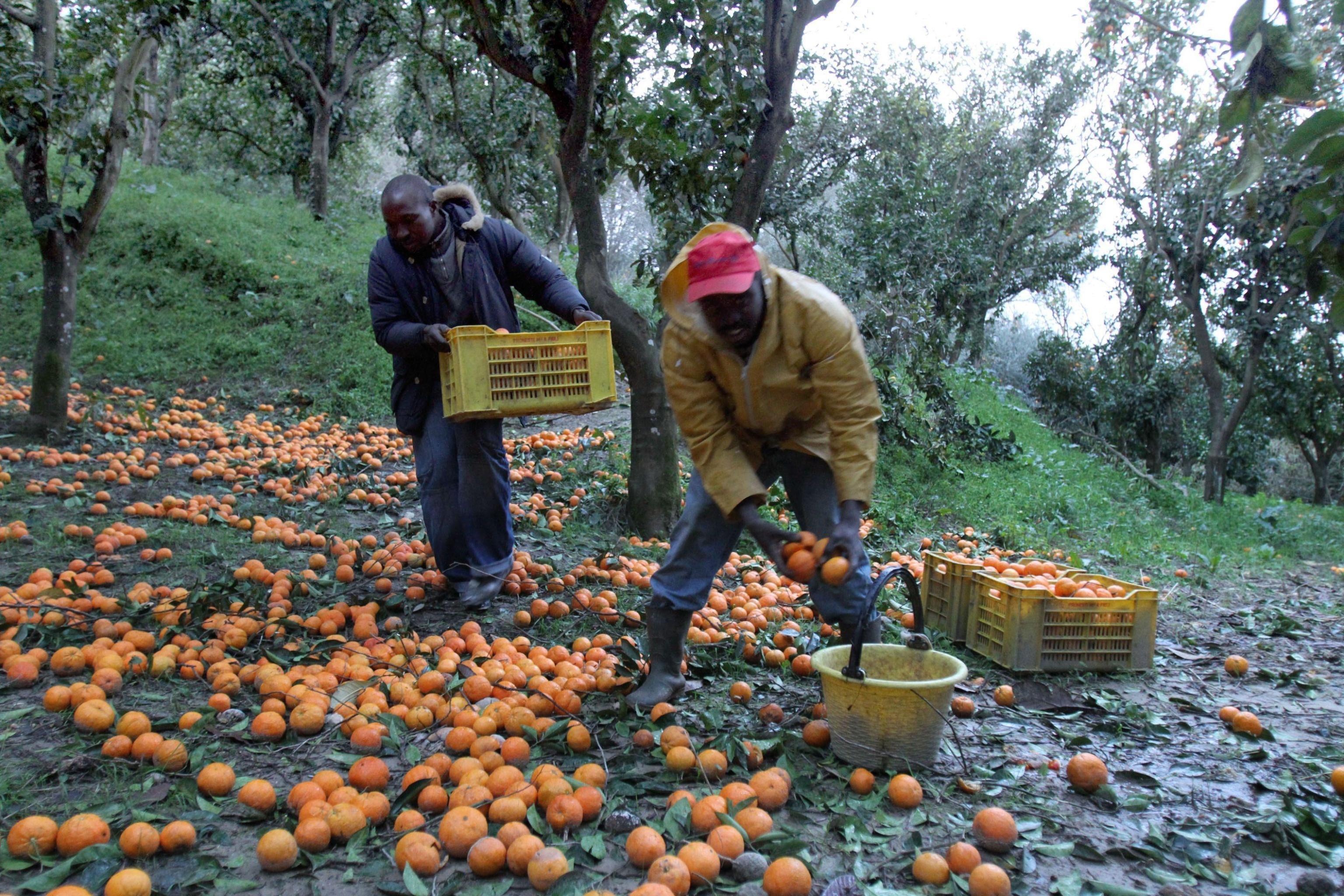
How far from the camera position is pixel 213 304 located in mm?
11188

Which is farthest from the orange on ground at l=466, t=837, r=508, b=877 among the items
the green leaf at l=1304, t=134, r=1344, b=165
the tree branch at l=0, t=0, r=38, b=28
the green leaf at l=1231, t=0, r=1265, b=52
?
the tree branch at l=0, t=0, r=38, b=28

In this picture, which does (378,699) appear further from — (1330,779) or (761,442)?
(1330,779)

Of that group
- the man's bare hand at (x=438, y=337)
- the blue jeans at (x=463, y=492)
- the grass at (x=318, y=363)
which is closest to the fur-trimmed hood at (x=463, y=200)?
the man's bare hand at (x=438, y=337)

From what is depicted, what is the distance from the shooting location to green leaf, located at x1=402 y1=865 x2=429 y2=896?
83.3 inches

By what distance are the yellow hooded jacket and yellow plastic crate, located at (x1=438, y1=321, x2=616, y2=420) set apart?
83 centimetres

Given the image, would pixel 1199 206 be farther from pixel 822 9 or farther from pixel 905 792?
pixel 905 792

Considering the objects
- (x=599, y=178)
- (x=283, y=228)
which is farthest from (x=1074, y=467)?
(x=283, y=228)

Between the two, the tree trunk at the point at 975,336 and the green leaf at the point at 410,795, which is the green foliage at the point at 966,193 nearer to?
the tree trunk at the point at 975,336

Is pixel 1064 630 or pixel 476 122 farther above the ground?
pixel 476 122

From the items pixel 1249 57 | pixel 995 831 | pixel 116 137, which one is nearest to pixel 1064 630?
pixel 995 831

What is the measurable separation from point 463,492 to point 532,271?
1108 millimetres

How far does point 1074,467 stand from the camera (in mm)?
11648

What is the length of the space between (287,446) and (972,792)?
6437 millimetres

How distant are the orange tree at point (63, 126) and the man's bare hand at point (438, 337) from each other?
3977 millimetres
